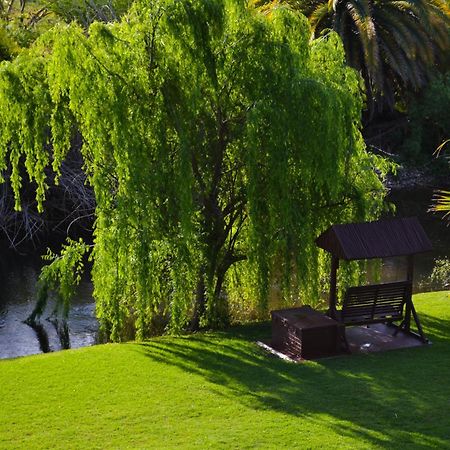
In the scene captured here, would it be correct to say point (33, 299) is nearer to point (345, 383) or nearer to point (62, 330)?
point (62, 330)

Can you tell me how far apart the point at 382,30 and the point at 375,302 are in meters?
21.5

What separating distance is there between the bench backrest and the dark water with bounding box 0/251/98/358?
21.1ft

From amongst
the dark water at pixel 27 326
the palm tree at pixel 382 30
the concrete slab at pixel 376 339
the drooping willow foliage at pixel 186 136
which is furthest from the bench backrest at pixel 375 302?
the palm tree at pixel 382 30

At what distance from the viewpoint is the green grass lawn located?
964 centimetres

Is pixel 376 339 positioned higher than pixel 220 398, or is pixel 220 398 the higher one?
pixel 376 339

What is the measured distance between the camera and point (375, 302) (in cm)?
1298

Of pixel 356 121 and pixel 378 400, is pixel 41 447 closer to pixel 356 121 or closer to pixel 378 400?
pixel 378 400

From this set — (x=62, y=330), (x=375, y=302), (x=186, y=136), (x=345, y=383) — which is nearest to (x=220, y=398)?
(x=345, y=383)

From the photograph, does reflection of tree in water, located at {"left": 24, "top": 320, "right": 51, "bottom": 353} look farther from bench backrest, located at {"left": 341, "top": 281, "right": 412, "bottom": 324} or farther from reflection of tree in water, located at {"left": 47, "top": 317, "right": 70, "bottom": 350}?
bench backrest, located at {"left": 341, "top": 281, "right": 412, "bottom": 324}

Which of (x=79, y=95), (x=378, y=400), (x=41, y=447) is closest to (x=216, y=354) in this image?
(x=378, y=400)

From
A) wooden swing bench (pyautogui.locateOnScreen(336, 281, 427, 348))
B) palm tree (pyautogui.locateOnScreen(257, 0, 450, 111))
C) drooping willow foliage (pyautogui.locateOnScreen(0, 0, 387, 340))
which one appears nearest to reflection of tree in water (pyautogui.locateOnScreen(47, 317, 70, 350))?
drooping willow foliage (pyautogui.locateOnScreen(0, 0, 387, 340))

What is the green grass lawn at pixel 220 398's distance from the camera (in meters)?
9.64

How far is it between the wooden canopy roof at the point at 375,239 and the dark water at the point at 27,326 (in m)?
6.71

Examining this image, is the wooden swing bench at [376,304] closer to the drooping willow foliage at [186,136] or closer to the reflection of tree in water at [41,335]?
the drooping willow foliage at [186,136]
